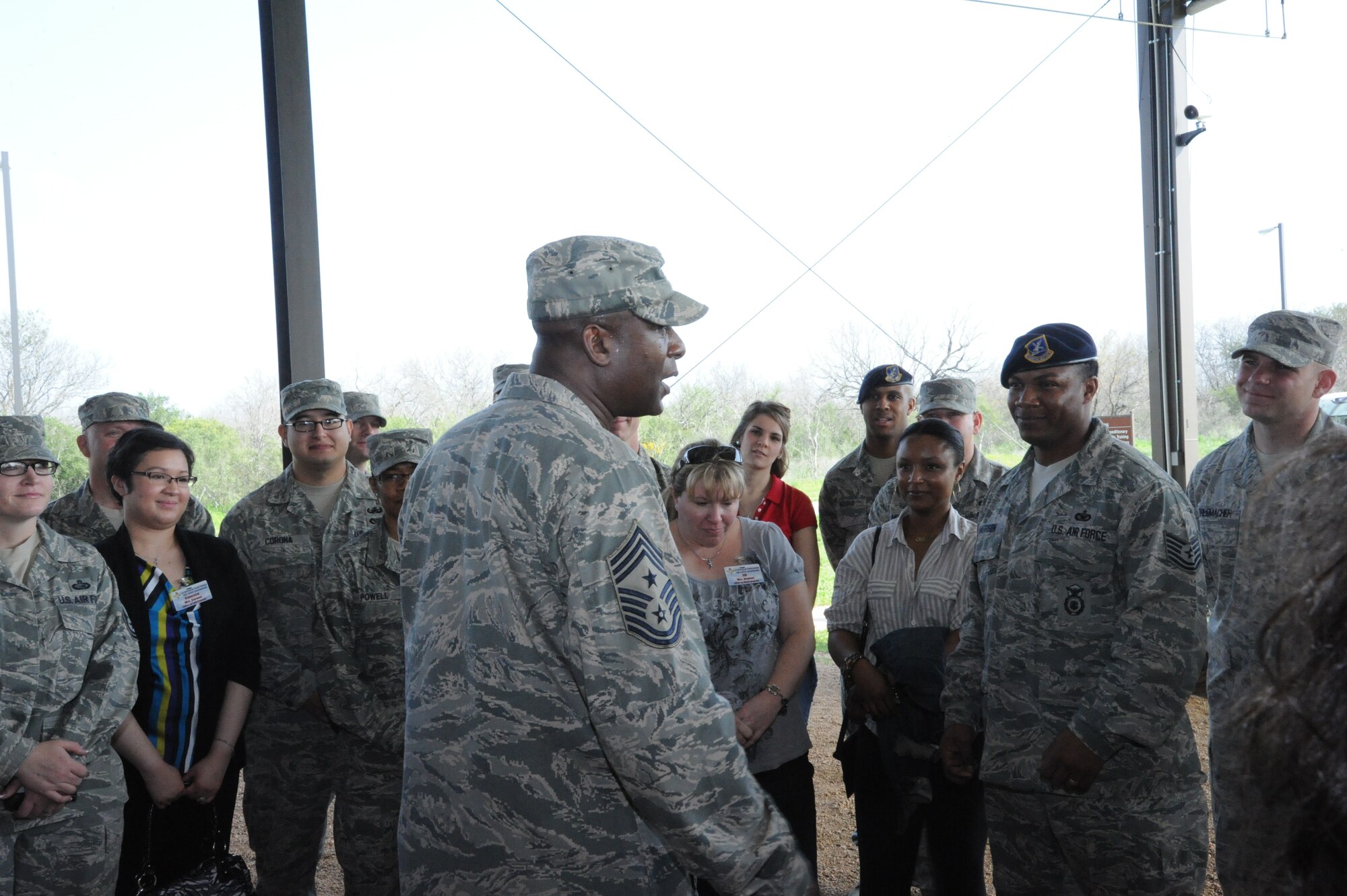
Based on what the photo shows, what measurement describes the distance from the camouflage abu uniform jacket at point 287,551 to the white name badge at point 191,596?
0.40m

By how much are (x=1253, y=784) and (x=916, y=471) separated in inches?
96.3

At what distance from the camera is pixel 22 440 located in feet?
9.20

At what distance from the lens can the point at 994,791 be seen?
245 centimetres

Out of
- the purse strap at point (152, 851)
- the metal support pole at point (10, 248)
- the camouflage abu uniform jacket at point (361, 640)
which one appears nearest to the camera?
the purse strap at point (152, 851)

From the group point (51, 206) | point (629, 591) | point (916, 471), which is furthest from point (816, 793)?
point (51, 206)

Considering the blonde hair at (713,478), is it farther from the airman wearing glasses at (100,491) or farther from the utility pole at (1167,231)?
the utility pole at (1167,231)

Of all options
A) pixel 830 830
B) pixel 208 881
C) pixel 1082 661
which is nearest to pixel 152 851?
pixel 208 881

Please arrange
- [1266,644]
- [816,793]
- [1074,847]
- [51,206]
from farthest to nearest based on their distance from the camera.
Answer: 1. [51,206]
2. [816,793]
3. [1074,847]
4. [1266,644]

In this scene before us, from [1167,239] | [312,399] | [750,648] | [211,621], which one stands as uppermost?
[1167,239]

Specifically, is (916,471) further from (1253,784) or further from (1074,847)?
(1253,784)

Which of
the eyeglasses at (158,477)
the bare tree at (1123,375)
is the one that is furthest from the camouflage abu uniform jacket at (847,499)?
the bare tree at (1123,375)

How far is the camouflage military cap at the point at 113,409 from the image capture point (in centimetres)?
387

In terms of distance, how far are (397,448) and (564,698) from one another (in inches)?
87.1

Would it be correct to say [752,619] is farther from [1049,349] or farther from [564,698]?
[564,698]
